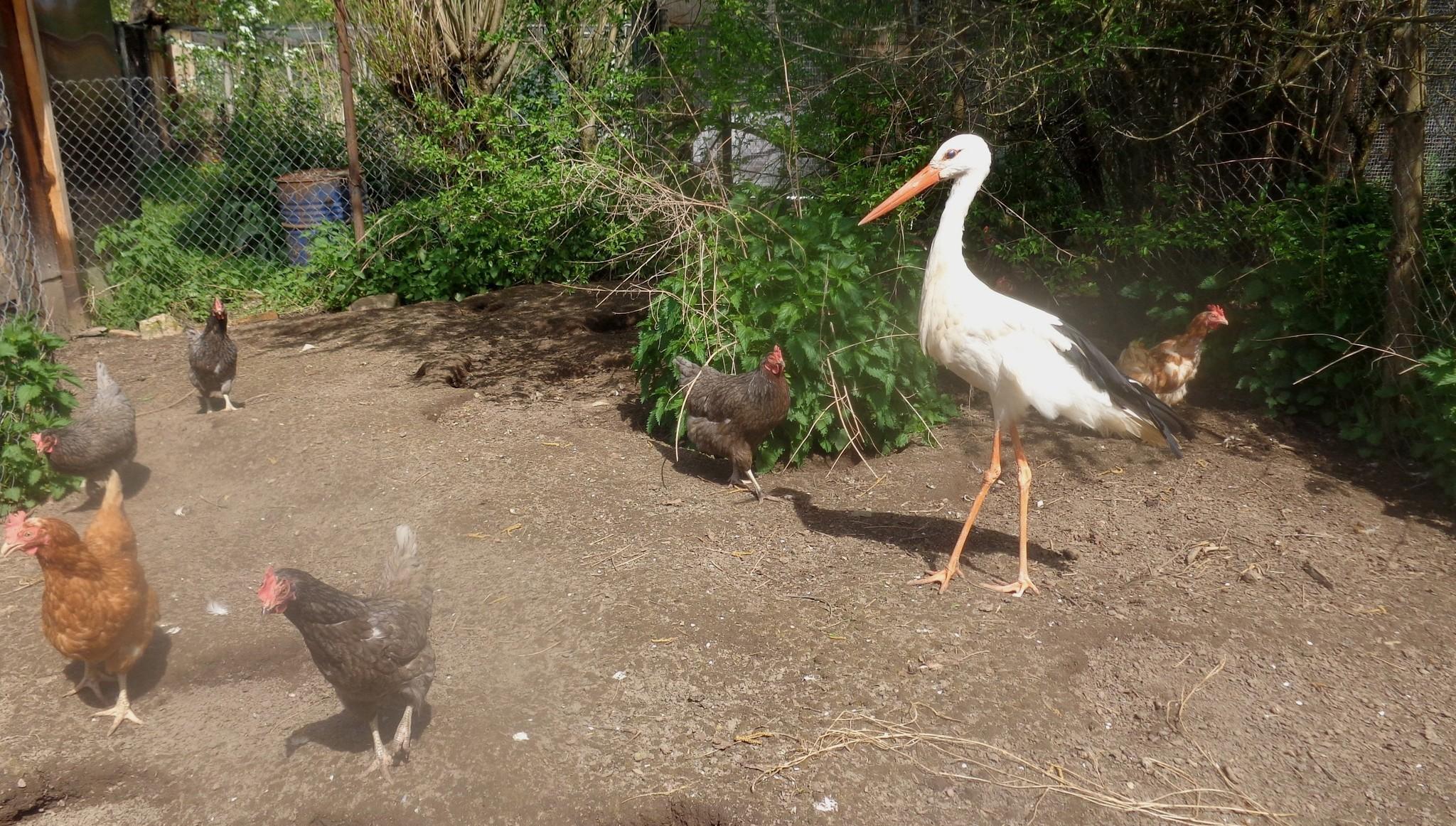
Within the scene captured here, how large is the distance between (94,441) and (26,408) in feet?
1.40

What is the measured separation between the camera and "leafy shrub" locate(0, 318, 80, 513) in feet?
17.7

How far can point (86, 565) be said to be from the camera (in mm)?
3881

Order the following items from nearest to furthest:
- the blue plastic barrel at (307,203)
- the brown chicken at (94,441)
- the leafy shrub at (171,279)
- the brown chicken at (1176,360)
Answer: the brown chicken at (94,441)
the brown chicken at (1176,360)
the leafy shrub at (171,279)
the blue plastic barrel at (307,203)

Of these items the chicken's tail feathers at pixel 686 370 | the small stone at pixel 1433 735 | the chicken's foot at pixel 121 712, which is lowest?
the chicken's foot at pixel 121 712

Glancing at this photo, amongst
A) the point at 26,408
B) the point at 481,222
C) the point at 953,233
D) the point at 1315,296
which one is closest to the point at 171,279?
the point at 481,222

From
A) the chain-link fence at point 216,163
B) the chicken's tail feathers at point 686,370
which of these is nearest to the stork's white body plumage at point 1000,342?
the chicken's tail feathers at point 686,370

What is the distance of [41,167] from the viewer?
852 cm

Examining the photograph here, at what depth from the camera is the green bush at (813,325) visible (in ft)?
19.0

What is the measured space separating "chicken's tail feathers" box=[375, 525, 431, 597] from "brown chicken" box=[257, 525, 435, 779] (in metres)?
0.22

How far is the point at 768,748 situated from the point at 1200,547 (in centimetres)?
265

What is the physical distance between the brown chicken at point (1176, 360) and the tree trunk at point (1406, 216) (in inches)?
42.2

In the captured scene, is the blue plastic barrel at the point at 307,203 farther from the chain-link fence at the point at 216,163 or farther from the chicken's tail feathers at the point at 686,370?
the chicken's tail feathers at the point at 686,370

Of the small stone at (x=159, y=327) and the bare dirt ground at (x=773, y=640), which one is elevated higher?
the small stone at (x=159, y=327)

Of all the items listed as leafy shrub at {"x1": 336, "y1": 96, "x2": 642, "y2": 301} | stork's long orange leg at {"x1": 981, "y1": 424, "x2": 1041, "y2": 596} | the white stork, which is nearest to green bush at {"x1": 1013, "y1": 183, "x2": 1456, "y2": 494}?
the white stork
